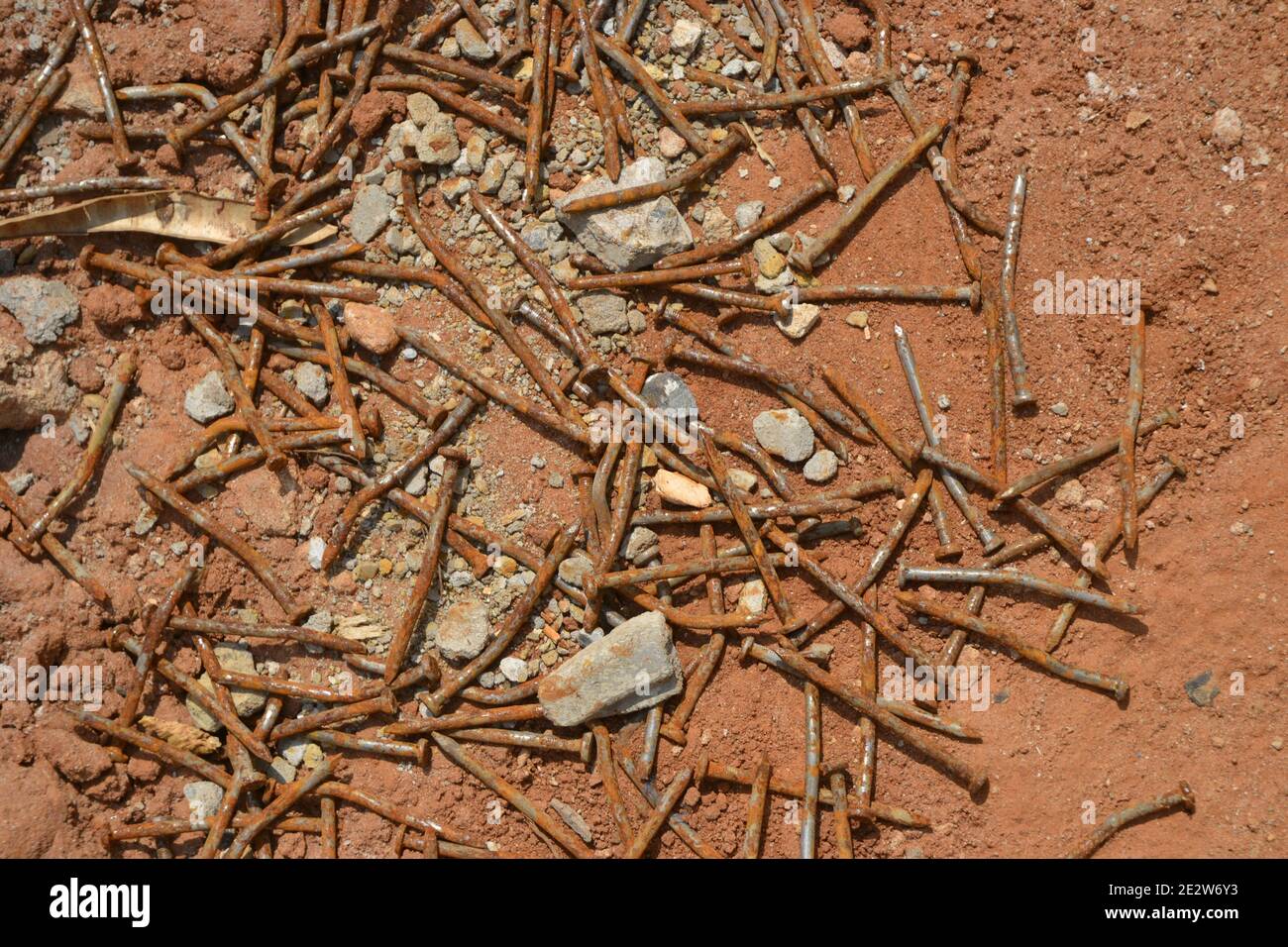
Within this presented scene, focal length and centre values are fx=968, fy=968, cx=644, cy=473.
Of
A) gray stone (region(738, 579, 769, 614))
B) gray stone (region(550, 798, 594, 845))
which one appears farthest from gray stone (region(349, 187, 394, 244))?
gray stone (region(550, 798, 594, 845))

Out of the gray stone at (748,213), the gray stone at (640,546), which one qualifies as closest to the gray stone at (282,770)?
the gray stone at (640,546)

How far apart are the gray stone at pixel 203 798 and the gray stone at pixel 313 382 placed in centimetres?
265

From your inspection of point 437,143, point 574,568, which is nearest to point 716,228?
A: point 437,143

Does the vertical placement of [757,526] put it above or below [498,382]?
below

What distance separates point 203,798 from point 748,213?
5384mm

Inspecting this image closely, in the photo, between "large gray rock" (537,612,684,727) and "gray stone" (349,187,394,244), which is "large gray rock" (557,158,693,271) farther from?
"large gray rock" (537,612,684,727)

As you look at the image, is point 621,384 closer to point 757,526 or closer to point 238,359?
point 757,526

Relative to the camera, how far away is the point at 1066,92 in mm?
6598

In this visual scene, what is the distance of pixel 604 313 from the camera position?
6.66 m

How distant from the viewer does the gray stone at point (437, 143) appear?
22.5 feet

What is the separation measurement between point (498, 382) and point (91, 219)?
10.0ft

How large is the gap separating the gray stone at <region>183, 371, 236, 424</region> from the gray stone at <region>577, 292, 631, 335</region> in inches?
100

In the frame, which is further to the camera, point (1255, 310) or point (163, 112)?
point (163, 112)

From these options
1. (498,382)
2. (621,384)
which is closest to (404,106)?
(498,382)
